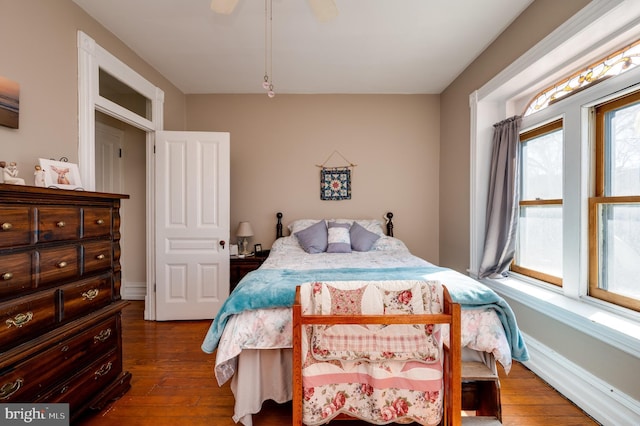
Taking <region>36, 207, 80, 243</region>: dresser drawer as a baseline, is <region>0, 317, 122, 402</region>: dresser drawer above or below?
below

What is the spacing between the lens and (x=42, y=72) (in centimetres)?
184

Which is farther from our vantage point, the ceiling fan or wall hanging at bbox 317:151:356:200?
wall hanging at bbox 317:151:356:200

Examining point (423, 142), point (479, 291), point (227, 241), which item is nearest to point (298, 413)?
point (479, 291)

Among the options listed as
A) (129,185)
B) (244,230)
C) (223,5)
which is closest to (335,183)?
(244,230)

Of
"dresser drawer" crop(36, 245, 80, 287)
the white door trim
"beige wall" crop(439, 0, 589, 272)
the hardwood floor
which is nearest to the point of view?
"dresser drawer" crop(36, 245, 80, 287)

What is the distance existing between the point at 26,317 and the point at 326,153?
3138 millimetres

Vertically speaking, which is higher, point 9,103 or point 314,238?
point 9,103

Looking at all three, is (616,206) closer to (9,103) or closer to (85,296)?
(85,296)

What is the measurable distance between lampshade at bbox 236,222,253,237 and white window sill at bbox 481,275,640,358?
2.77m

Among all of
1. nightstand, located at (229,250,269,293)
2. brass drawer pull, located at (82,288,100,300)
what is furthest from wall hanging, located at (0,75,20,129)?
nightstand, located at (229,250,269,293)

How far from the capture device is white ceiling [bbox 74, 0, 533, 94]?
2.16m

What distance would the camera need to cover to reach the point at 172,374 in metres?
2.11

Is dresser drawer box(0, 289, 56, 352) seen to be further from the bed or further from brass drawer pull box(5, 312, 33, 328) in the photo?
the bed

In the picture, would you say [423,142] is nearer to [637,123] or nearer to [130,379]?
[637,123]
